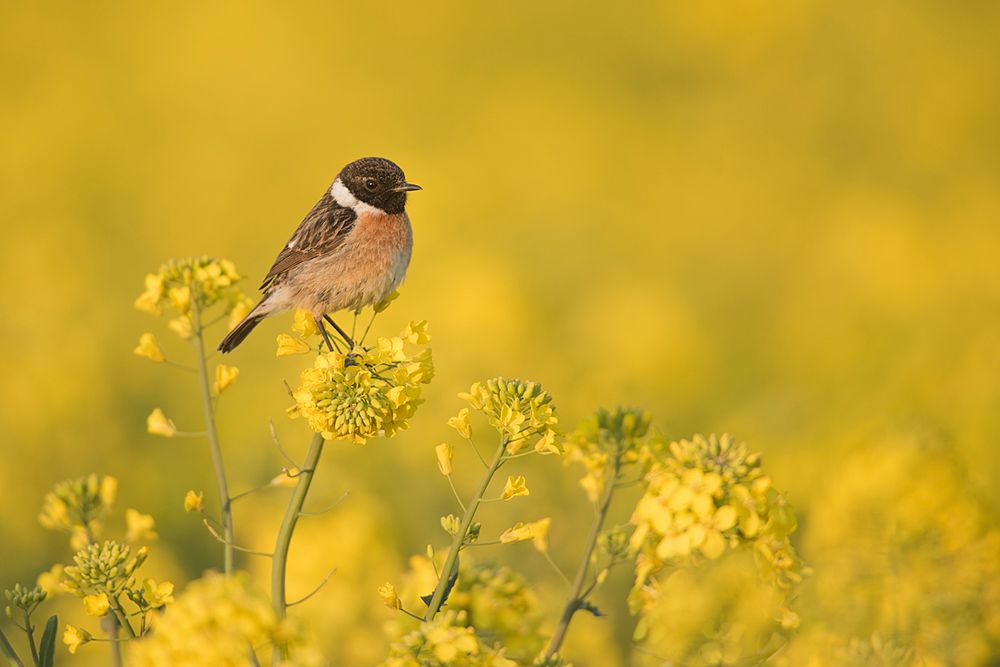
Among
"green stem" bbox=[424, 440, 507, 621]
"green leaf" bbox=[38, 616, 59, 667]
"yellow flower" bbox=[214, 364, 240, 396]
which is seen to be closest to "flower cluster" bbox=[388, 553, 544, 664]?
"green stem" bbox=[424, 440, 507, 621]

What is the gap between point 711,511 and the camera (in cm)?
211

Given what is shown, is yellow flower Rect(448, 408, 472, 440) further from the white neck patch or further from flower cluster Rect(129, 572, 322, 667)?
the white neck patch

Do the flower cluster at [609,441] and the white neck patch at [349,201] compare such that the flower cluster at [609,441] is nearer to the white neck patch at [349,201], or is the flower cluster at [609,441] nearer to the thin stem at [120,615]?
the thin stem at [120,615]

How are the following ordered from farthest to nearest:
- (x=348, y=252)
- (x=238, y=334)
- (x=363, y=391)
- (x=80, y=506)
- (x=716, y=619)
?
(x=348, y=252)
(x=238, y=334)
(x=716, y=619)
(x=80, y=506)
(x=363, y=391)

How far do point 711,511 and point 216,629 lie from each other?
106 centimetres

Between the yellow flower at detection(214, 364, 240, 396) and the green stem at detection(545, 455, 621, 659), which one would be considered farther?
the yellow flower at detection(214, 364, 240, 396)

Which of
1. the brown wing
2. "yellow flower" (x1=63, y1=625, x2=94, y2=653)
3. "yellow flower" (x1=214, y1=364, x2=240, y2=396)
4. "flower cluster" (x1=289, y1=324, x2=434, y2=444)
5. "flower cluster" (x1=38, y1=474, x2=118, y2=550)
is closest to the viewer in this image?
"yellow flower" (x1=63, y1=625, x2=94, y2=653)

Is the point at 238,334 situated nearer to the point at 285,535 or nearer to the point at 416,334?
the point at 416,334

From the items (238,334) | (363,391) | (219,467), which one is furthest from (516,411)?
(238,334)

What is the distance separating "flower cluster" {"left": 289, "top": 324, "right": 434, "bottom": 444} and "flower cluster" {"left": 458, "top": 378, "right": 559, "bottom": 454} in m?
0.15

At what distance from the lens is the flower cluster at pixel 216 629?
161cm

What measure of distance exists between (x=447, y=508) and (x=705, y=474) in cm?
377

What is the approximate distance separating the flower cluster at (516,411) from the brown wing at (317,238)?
200 centimetres

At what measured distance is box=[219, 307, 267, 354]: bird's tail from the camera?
3582 millimetres
